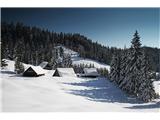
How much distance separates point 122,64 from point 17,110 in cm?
2099

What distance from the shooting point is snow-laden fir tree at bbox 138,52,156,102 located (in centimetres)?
2319

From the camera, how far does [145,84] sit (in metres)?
25.2

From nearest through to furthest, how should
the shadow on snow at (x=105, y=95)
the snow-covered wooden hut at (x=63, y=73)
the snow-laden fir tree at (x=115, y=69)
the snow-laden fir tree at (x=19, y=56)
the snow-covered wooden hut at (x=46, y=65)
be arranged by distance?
the shadow on snow at (x=105, y=95)
the snow-laden fir tree at (x=115, y=69)
the snow-covered wooden hut at (x=63, y=73)
the snow-laden fir tree at (x=19, y=56)
the snow-covered wooden hut at (x=46, y=65)

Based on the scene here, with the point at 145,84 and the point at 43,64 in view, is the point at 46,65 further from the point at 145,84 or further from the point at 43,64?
the point at 145,84

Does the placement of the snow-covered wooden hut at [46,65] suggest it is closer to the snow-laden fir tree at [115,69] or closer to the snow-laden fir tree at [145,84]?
the snow-laden fir tree at [115,69]

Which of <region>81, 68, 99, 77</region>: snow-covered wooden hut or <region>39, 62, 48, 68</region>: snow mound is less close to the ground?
<region>39, 62, 48, 68</region>: snow mound

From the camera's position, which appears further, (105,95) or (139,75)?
(139,75)

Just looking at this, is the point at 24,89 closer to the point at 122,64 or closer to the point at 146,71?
the point at 146,71

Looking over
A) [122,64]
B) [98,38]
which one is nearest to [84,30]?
[98,38]

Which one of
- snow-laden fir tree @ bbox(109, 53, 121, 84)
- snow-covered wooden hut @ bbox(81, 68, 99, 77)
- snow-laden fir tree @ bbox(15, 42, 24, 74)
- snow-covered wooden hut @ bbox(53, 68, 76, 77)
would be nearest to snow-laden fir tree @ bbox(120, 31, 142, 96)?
snow-laden fir tree @ bbox(109, 53, 121, 84)

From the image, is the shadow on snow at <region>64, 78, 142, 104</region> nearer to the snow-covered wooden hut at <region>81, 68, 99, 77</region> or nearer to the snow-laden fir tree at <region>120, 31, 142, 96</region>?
the snow-laden fir tree at <region>120, 31, 142, 96</region>

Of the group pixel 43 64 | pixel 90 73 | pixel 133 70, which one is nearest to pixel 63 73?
pixel 90 73

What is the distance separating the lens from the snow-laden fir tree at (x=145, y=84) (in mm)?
23186

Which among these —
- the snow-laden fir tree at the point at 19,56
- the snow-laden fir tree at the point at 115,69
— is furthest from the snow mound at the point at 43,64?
the snow-laden fir tree at the point at 115,69
